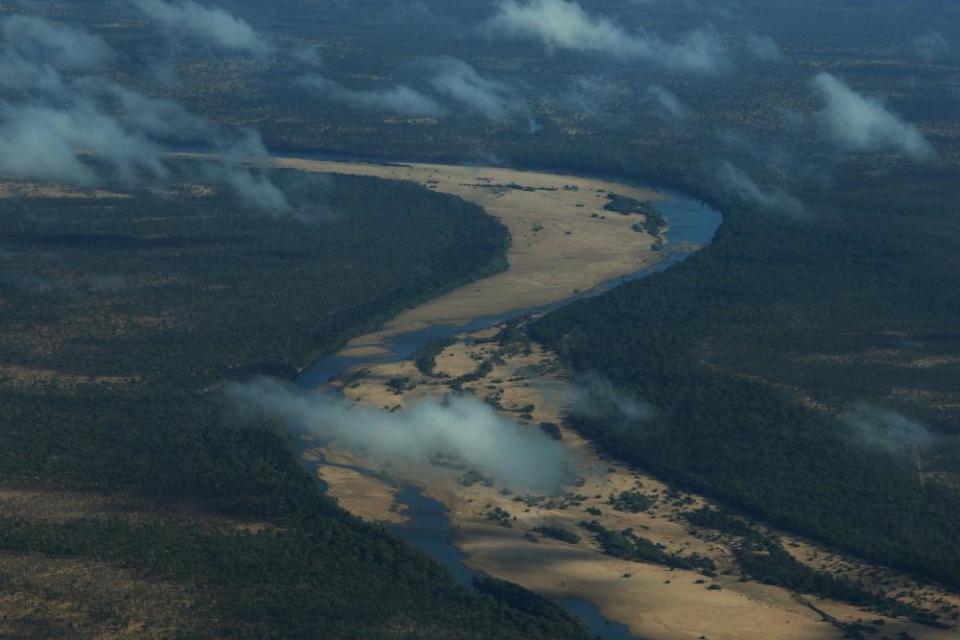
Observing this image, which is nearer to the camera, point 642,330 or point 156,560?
point 156,560

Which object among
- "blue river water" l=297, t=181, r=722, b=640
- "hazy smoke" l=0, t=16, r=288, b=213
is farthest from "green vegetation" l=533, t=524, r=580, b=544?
"hazy smoke" l=0, t=16, r=288, b=213

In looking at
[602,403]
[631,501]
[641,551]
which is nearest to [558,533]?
[641,551]

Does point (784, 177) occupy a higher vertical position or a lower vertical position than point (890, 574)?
higher

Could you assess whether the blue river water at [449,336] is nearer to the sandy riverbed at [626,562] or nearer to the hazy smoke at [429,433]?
the sandy riverbed at [626,562]

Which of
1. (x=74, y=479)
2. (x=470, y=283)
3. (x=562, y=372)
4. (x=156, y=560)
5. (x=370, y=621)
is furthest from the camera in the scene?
(x=470, y=283)

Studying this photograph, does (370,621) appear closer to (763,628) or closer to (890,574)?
(763,628)

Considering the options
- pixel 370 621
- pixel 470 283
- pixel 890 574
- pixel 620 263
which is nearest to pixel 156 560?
pixel 370 621

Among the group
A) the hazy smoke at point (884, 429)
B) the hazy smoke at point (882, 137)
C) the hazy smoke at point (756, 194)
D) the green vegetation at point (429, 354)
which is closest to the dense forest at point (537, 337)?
the hazy smoke at point (884, 429)

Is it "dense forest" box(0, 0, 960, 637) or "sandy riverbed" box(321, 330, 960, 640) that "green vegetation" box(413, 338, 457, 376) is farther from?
"sandy riverbed" box(321, 330, 960, 640)
